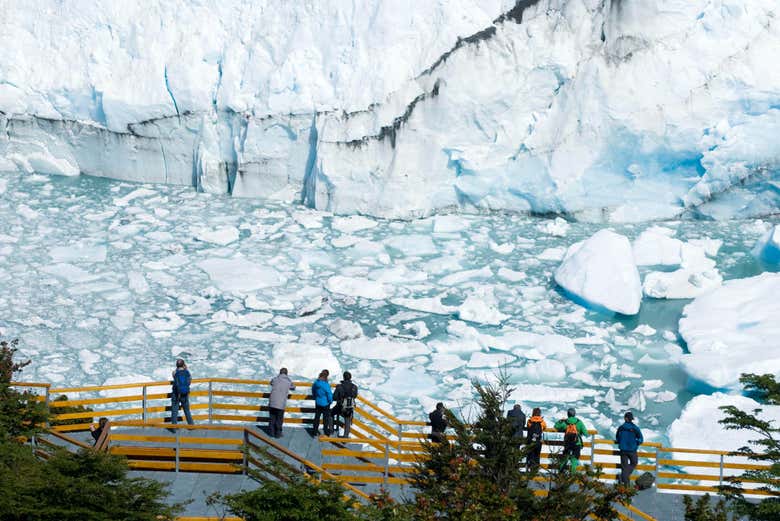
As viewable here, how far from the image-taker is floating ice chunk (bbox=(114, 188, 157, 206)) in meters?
22.3

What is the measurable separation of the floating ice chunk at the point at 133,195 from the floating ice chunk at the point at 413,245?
582 cm

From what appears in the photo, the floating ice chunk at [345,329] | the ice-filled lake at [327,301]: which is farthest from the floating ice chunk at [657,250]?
the floating ice chunk at [345,329]

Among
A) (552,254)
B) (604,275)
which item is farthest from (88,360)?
(552,254)

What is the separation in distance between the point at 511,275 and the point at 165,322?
654 cm

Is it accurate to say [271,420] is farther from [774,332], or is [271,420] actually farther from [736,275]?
[736,275]

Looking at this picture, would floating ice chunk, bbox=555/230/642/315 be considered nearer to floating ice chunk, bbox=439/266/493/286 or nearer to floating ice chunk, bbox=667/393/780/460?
floating ice chunk, bbox=439/266/493/286

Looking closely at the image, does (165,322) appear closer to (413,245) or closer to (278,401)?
(413,245)

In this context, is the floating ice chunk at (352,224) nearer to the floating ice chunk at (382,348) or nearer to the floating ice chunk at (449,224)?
the floating ice chunk at (449,224)

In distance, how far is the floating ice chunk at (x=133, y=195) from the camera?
22.3m

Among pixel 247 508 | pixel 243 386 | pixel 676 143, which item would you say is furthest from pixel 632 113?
pixel 247 508

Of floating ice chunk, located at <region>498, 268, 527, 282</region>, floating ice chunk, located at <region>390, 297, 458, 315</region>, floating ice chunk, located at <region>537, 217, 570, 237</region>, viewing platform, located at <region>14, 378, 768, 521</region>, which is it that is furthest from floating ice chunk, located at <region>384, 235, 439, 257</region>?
viewing platform, located at <region>14, 378, 768, 521</region>

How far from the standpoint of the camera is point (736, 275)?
19.5 metres

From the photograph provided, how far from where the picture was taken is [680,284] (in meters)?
19.0

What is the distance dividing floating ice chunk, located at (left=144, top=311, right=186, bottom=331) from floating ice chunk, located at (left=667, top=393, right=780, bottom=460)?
8.28 meters
